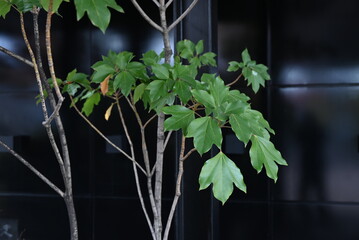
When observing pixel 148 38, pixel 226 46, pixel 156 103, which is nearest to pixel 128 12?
pixel 148 38

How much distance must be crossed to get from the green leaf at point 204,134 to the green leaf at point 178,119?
0.07 m

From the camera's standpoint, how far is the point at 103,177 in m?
3.51

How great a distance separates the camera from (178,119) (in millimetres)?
978

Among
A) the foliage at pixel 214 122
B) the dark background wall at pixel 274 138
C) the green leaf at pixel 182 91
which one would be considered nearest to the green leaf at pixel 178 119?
the foliage at pixel 214 122

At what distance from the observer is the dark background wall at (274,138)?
331 centimetres

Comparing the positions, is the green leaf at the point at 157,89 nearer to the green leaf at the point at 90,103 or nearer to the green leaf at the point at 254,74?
the green leaf at the point at 90,103

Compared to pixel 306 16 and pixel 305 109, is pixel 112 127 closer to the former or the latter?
pixel 305 109

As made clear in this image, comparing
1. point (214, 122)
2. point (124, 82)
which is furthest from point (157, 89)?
point (214, 122)

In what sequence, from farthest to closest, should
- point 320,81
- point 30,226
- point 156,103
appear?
point 30,226
point 320,81
point 156,103

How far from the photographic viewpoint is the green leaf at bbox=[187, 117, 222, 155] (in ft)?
2.94

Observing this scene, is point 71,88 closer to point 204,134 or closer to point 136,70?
point 136,70

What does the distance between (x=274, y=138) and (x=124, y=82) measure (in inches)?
92.0

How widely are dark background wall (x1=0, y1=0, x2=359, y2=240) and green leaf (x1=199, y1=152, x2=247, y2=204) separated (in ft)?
7.67

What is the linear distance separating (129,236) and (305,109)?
1632mm
